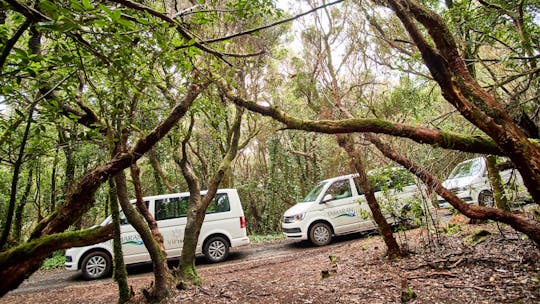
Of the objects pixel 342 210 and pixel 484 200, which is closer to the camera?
pixel 484 200

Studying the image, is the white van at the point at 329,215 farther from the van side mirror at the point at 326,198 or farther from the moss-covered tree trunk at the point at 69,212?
the moss-covered tree trunk at the point at 69,212

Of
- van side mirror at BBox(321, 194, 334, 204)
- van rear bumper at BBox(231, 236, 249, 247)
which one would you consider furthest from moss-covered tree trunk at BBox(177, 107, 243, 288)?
van side mirror at BBox(321, 194, 334, 204)

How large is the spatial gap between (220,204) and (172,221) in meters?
1.31

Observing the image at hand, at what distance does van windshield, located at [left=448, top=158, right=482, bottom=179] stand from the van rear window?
6.41 m

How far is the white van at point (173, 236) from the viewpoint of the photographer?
735 centimetres

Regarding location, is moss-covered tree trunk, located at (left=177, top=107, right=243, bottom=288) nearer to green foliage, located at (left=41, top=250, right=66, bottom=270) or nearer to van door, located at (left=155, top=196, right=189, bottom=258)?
van door, located at (left=155, top=196, right=189, bottom=258)

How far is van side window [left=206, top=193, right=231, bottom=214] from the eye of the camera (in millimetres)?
8258

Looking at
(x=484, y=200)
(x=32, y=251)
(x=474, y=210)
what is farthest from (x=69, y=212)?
(x=484, y=200)

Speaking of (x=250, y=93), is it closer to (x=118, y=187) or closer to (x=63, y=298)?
(x=118, y=187)

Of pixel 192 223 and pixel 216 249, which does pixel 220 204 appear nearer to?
pixel 216 249

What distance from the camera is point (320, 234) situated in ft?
27.7

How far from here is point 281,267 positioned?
635 cm

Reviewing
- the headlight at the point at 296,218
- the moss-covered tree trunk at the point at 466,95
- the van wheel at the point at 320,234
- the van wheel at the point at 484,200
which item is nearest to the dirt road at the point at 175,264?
the van wheel at the point at 320,234

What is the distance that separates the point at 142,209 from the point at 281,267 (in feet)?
9.90
